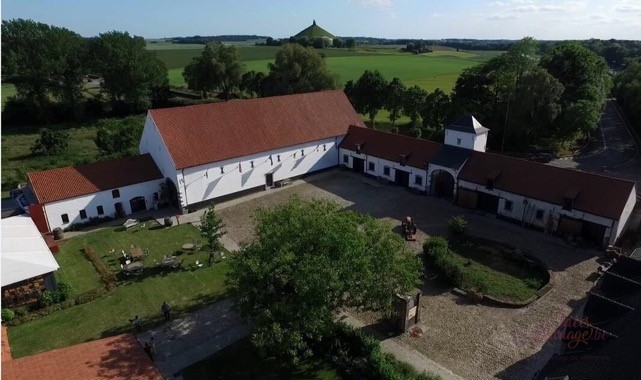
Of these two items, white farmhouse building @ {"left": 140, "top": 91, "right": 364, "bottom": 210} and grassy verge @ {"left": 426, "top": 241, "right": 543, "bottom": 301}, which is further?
white farmhouse building @ {"left": 140, "top": 91, "right": 364, "bottom": 210}

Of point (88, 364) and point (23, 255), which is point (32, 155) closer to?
point (23, 255)

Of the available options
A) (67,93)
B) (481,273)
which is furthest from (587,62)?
(67,93)

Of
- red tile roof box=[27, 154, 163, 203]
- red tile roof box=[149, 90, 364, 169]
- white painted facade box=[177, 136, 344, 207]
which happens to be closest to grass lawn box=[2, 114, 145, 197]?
red tile roof box=[27, 154, 163, 203]

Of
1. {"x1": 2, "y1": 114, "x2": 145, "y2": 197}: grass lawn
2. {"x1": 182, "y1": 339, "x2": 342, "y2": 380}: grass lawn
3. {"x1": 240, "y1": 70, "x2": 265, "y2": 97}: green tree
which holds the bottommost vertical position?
{"x1": 182, "y1": 339, "x2": 342, "y2": 380}: grass lawn

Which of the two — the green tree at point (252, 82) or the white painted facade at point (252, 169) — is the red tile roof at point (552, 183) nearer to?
the white painted facade at point (252, 169)

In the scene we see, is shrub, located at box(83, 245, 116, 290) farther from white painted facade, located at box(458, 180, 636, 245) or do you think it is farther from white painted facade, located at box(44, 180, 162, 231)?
white painted facade, located at box(458, 180, 636, 245)

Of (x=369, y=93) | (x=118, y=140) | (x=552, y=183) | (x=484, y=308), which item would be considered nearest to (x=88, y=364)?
(x=484, y=308)
